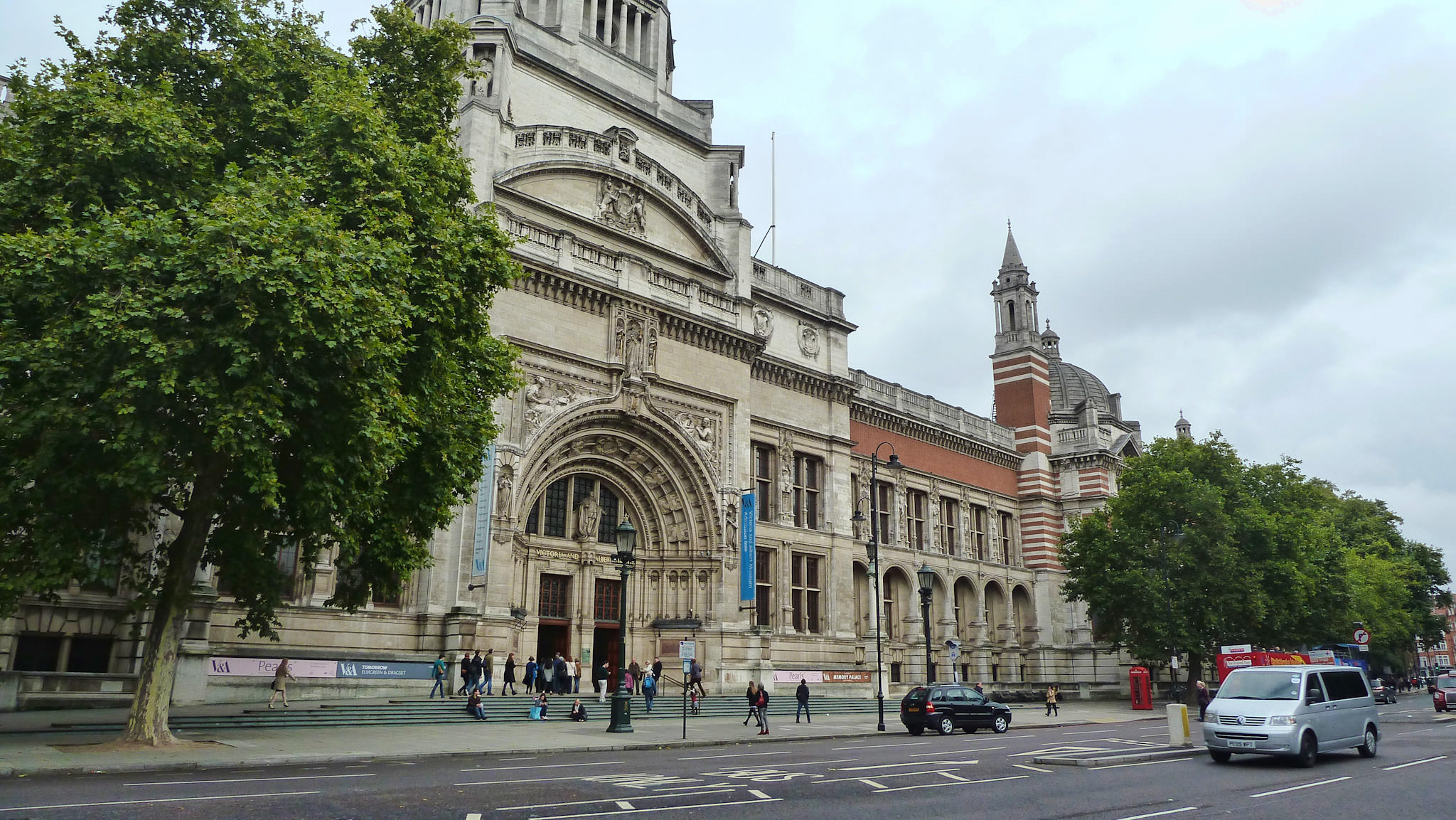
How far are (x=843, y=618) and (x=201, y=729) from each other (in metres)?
26.2

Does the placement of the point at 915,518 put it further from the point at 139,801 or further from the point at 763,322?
the point at 139,801

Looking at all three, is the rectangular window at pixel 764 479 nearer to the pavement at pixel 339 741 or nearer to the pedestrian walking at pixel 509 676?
the pavement at pixel 339 741

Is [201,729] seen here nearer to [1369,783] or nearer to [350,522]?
[350,522]

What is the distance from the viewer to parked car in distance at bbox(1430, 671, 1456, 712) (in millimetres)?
36500

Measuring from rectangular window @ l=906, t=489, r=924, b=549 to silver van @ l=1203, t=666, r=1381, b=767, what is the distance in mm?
28763

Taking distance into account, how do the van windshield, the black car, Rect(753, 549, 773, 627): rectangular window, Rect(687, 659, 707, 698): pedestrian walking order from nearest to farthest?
the van windshield
the black car
Rect(687, 659, 707, 698): pedestrian walking
Rect(753, 549, 773, 627): rectangular window

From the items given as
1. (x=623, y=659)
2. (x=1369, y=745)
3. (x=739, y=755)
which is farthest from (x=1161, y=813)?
(x=623, y=659)

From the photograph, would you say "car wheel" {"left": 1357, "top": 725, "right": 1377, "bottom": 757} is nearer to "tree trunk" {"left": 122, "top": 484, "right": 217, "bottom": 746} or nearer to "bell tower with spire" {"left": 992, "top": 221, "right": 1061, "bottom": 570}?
"tree trunk" {"left": 122, "top": 484, "right": 217, "bottom": 746}

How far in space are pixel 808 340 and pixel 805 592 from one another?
35.8ft

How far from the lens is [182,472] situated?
639 inches

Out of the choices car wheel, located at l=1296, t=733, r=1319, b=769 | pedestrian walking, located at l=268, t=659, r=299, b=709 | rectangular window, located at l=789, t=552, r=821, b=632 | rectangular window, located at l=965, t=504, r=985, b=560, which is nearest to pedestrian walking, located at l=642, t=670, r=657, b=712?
pedestrian walking, located at l=268, t=659, r=299, b=709

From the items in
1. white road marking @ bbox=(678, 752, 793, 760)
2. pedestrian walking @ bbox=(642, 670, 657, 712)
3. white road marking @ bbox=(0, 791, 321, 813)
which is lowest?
white road marking @ bbox=(678, 752, 793, 760)

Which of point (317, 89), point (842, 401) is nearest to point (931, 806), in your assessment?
point (317, 89)

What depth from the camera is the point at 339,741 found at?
1822 centimetres
